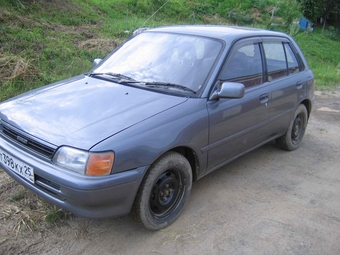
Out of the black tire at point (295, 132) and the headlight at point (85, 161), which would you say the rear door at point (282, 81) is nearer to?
the black tire at point (295, 132)

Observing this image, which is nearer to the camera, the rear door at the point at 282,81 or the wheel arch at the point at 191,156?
the wheel arch at the point at 191,156

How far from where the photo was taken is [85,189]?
2471 millimetres

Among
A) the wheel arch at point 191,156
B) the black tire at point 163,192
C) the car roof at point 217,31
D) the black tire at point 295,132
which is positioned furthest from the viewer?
the black tire at point 295,132

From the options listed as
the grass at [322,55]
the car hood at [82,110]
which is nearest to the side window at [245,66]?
the car hood at [82,110]

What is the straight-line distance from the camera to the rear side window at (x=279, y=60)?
4.20 metres

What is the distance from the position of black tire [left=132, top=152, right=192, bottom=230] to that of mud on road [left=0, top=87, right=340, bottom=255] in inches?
4.8

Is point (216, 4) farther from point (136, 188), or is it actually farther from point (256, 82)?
point (136, 188)

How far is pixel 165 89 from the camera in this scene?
3320 mm

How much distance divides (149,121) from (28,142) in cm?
96

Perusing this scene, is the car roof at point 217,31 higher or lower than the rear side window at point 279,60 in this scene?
higher

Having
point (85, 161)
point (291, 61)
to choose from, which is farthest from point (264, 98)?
point (85, 161)

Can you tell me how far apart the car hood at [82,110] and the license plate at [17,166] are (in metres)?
0.26

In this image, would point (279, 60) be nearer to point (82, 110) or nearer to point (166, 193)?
point (166, 193)

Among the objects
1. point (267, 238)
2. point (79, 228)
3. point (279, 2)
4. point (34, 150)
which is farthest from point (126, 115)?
point (279, 2)
